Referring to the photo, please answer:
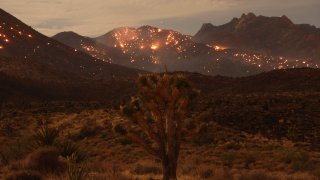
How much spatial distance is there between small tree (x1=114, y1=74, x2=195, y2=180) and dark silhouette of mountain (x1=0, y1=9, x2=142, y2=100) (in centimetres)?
4693

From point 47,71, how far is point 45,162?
76.6 meters

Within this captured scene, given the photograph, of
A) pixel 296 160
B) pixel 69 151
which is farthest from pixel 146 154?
pixel 296 160

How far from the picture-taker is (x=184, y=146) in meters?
23.9

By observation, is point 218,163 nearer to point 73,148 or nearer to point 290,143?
point 73,148

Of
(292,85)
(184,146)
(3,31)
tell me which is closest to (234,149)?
(184,146)

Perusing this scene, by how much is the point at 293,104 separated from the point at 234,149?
1450cm

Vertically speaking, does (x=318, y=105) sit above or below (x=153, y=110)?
below

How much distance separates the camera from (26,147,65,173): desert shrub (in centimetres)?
1311

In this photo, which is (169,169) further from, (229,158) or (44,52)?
(44,52)

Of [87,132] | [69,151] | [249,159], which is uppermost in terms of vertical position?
[69,151]

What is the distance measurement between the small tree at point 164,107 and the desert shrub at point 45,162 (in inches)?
109

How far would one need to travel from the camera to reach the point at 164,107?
1198 cm

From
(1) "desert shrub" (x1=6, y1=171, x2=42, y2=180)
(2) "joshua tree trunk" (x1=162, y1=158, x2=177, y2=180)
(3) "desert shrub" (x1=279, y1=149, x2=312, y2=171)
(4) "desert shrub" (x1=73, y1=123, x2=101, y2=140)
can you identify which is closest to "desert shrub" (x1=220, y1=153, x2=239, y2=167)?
(3) "desert shrub" (x1=279, y1=149, x2=312, y2=171)

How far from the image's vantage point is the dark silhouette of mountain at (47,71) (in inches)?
2594
